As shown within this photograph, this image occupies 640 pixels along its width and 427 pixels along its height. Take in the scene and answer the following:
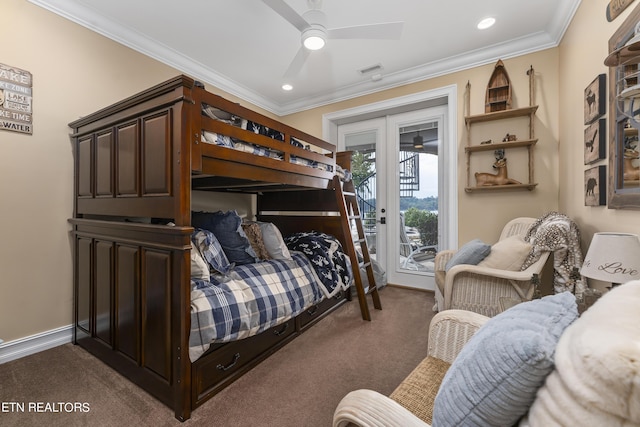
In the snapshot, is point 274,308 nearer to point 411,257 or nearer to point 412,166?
point 411,257

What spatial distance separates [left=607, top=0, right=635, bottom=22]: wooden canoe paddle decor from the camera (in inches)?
61.4

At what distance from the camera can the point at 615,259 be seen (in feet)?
4.22

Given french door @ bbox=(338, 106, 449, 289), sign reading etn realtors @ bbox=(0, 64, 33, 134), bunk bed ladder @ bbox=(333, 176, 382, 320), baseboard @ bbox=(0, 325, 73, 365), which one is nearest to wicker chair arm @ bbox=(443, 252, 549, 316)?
bunk bed ladder @ bbox=(333, 176, 382, 320)

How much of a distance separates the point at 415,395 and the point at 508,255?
1.47m

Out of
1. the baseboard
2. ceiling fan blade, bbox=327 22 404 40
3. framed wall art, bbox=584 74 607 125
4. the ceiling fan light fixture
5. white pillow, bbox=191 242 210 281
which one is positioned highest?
ceiling fan blade, bbox=327 22 404 40

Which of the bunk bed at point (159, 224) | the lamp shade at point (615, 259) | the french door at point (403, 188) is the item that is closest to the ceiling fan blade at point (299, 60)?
the bunk bed at point (159, 224)

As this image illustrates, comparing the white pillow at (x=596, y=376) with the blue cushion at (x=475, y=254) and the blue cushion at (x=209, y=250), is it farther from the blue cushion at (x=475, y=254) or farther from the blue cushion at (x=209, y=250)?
the blue cushion at (x=209, y=250)

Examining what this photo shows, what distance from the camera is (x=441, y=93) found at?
10.7ft

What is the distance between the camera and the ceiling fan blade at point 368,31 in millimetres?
2070

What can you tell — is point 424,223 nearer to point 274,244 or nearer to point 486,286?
point 486,286

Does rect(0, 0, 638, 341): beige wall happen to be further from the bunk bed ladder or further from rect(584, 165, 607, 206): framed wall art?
the bunk bed ladder

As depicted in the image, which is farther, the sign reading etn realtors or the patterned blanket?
the patterned blanket

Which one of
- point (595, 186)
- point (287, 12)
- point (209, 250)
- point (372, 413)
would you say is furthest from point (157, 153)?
point (595, 186)

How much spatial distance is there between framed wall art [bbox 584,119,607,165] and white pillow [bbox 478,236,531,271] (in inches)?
28.1
